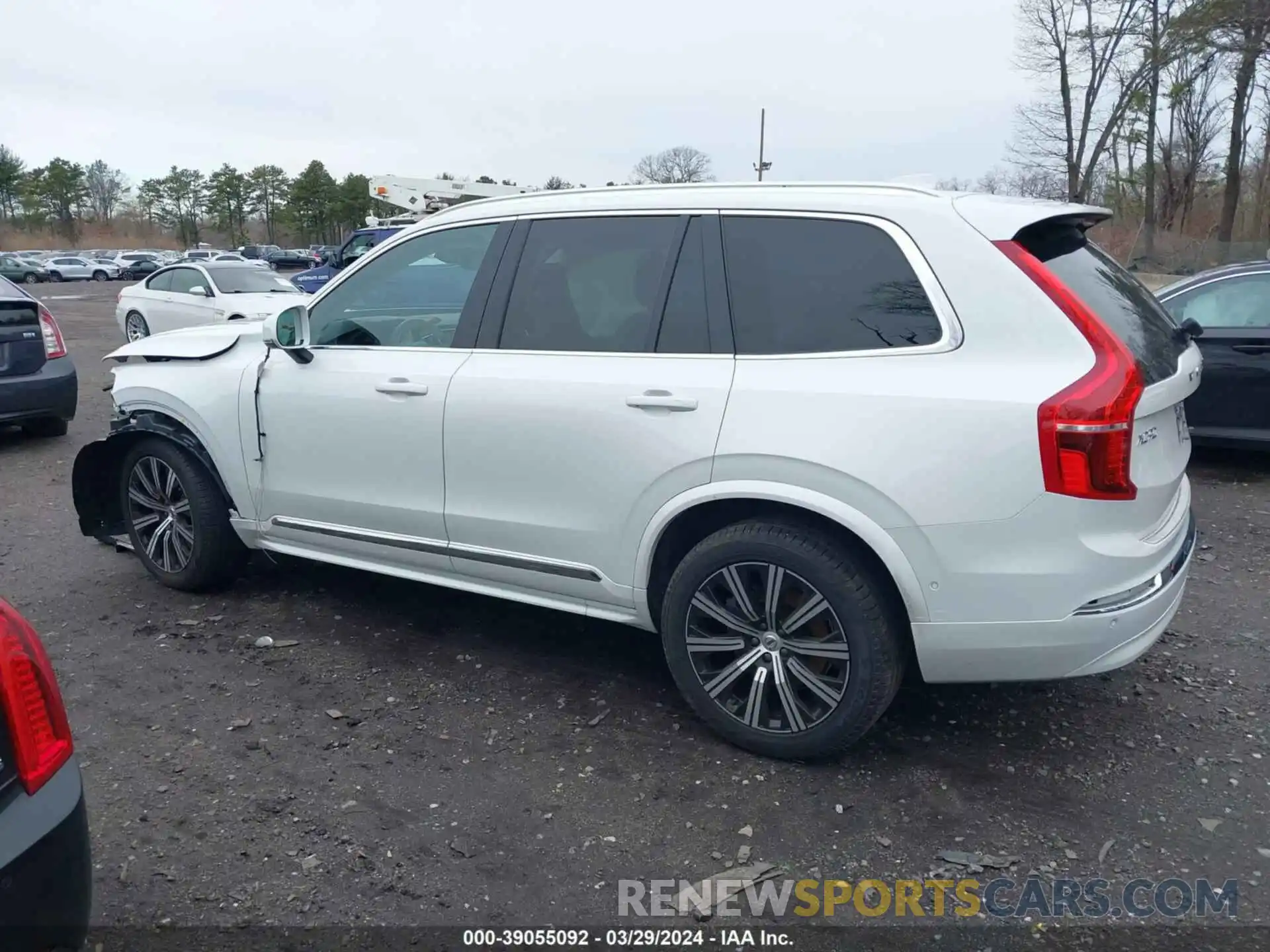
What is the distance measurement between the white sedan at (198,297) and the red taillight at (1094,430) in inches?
540

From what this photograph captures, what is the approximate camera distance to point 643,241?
378cm

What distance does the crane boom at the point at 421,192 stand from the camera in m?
26.4

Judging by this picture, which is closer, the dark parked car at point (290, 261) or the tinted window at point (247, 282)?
the tinted window at point (247, 282)

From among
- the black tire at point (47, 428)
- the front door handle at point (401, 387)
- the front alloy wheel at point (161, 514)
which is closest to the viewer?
the front door handle at point (401, 387)

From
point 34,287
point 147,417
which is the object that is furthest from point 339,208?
point 147,417

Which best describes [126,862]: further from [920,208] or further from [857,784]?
[920,208]

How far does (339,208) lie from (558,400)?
7725 centimetres

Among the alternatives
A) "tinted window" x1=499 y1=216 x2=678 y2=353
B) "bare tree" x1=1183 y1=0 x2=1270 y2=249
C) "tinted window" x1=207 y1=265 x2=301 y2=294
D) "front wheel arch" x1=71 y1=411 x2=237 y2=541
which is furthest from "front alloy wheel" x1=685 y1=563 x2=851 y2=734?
"bare tree" x1=1183 y1=0 x2=1270 y2=249

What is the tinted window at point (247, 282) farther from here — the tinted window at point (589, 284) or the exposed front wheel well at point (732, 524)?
the exposed front wheel well at point (732, 524)

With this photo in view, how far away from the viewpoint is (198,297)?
1582cm

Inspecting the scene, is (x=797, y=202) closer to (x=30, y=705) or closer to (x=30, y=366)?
(x=30, y=705)

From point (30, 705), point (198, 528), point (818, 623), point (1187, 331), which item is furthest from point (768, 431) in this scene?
point (198, 528)

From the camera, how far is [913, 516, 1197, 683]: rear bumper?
→ 9.89 ft

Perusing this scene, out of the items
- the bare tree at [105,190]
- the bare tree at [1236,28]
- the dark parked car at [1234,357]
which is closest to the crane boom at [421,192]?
the bare tree at [1236,28]
